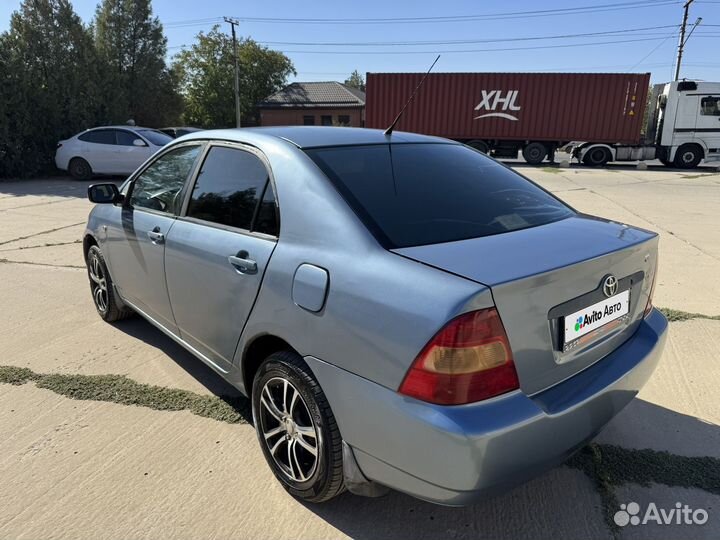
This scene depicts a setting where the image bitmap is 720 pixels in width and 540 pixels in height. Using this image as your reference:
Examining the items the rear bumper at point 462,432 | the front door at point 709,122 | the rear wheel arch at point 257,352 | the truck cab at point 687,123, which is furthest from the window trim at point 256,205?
the front door at point 709,122

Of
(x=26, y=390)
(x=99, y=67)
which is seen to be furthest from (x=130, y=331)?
(x=99, y=67)

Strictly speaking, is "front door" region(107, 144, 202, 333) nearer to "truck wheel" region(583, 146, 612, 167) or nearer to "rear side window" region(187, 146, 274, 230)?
"rear side window" region(187, 146, 274, 230)

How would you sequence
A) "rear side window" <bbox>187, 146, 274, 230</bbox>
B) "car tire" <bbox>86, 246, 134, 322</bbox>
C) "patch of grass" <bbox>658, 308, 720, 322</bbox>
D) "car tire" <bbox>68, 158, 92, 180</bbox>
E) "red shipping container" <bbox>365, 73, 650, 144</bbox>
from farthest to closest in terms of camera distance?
"red shipping container" <bbox>365, 73, 650, 144</bbox>
"car tire" <bbox>68, 158, 92, 180</bbox>
"patch of grass" <bbox>658, 308, 720, 322</bbox>
"car tire" <bbox>86, 246, 134, 322</bbox>
"rear side window" <bbox>187, 146, 274, 230</bbox>

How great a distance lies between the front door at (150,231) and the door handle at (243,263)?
2.54ft

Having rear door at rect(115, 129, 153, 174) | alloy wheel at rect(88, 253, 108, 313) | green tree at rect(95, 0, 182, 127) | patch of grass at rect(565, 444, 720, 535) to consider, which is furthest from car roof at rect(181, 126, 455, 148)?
green tree at rect(95, 0, 182, 127)

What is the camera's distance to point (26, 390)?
10.6 feet

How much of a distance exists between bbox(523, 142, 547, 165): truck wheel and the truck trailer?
0.04 m

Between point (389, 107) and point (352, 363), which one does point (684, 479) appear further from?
point (389, 107)

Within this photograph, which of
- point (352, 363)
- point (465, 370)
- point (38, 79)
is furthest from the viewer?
point (38, 79)

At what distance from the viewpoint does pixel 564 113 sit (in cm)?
2109

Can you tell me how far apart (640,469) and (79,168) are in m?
16.0

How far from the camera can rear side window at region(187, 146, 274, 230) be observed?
246cm

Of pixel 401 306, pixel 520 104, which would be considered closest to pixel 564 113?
pixel 520 104

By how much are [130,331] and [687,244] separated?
7.10m
